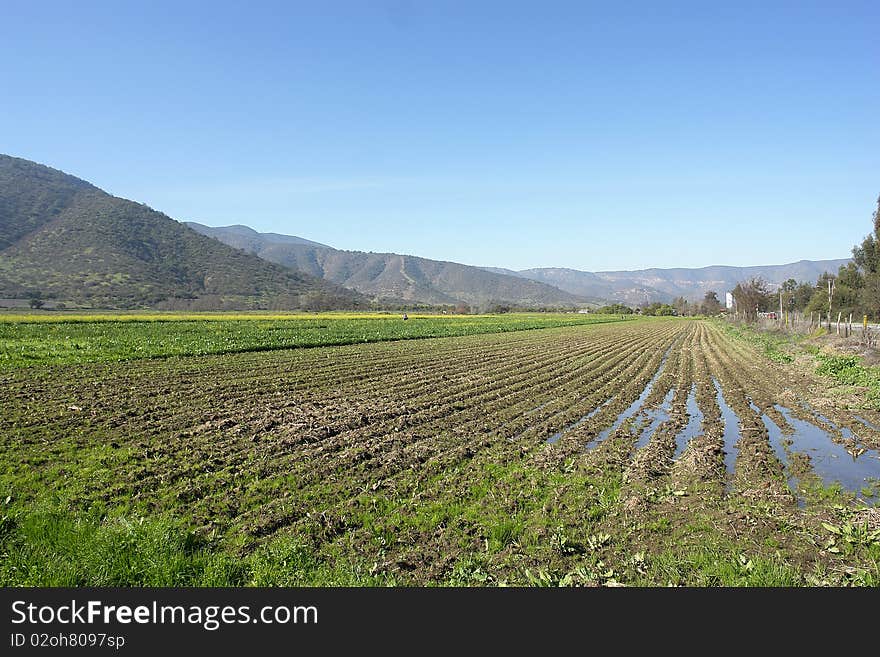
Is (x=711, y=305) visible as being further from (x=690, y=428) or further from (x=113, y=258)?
(x=113, y=258)

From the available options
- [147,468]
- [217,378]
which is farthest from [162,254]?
[147,468]

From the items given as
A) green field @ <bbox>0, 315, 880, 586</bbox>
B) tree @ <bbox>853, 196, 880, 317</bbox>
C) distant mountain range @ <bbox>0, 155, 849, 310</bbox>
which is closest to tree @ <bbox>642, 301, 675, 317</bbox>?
distant mountain range @ <bbox>0, 155, 849, 310</bbox>

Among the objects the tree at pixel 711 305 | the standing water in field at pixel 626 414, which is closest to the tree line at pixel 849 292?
the standing water in field at pixel 626 414

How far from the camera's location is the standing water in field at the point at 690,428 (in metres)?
9.65

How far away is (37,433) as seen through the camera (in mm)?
9445

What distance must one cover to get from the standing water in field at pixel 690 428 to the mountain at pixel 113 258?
324 feet

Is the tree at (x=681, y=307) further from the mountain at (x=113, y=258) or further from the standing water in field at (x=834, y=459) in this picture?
the standing water in field at (x=834, y=459)

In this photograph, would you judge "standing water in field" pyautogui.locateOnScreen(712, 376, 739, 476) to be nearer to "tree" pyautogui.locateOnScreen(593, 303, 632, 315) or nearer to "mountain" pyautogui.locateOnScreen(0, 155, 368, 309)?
"mountain" pyautogui.locateOnScreen(0, 155, 368, 309)

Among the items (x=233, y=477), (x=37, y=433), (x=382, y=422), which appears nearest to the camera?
(x=233, y=477)

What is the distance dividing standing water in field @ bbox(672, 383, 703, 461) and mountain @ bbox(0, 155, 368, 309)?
9879cm

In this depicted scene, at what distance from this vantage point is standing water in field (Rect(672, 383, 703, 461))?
965 centimetres

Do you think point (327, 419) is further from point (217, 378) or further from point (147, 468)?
point (217, 378)

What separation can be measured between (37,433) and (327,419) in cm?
515

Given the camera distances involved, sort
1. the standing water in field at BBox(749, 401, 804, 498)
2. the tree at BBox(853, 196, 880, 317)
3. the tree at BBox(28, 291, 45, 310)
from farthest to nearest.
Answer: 1. the tree at BBox(28, 291, 45, 310)
2. the tree at BBox(853, 196, 880, 317)
3. the standing water in field at BBox(749, 401, 804, 498)
